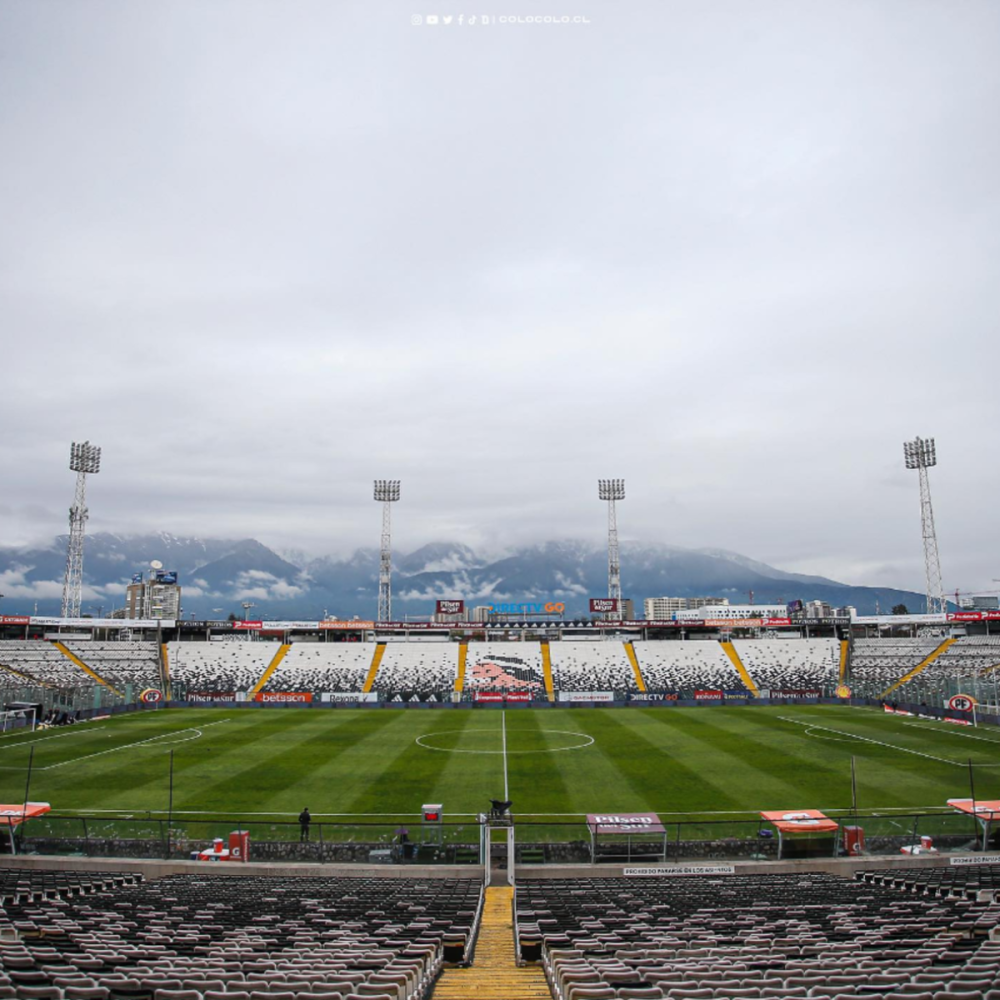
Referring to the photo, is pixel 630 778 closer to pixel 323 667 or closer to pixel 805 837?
pixel 805 837

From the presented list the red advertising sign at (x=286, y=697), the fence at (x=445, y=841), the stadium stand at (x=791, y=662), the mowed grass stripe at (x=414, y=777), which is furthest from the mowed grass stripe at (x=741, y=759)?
the red advertising sign at (x=286, y=697)

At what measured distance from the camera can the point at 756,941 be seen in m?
12.9

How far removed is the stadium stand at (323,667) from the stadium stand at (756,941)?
6482 cm

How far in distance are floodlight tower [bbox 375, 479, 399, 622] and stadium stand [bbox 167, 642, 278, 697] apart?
17491 mm

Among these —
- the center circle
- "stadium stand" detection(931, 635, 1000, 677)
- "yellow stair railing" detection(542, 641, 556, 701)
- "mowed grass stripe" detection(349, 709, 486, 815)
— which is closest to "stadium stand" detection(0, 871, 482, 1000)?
"mowed grass stripe" detection(349, 709, 486, 815)

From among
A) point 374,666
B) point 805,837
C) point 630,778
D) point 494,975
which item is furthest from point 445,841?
point 374,666

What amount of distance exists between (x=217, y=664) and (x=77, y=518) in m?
30.2

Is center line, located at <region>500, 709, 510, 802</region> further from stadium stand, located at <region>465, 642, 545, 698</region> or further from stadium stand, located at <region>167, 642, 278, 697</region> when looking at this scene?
stadium stand, located at <region>167, 642, 278, 697</region>

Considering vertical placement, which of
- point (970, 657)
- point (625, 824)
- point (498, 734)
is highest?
point (970, 657)

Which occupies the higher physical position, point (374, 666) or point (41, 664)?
point (41, 664)

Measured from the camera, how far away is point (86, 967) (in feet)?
33.8

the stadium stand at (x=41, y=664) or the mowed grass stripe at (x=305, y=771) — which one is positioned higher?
the stadium stand at (x=41, y=664)

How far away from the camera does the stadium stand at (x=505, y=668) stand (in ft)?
273

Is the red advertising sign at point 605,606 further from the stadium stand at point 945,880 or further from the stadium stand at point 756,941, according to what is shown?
the stadium stand at point 756,941
